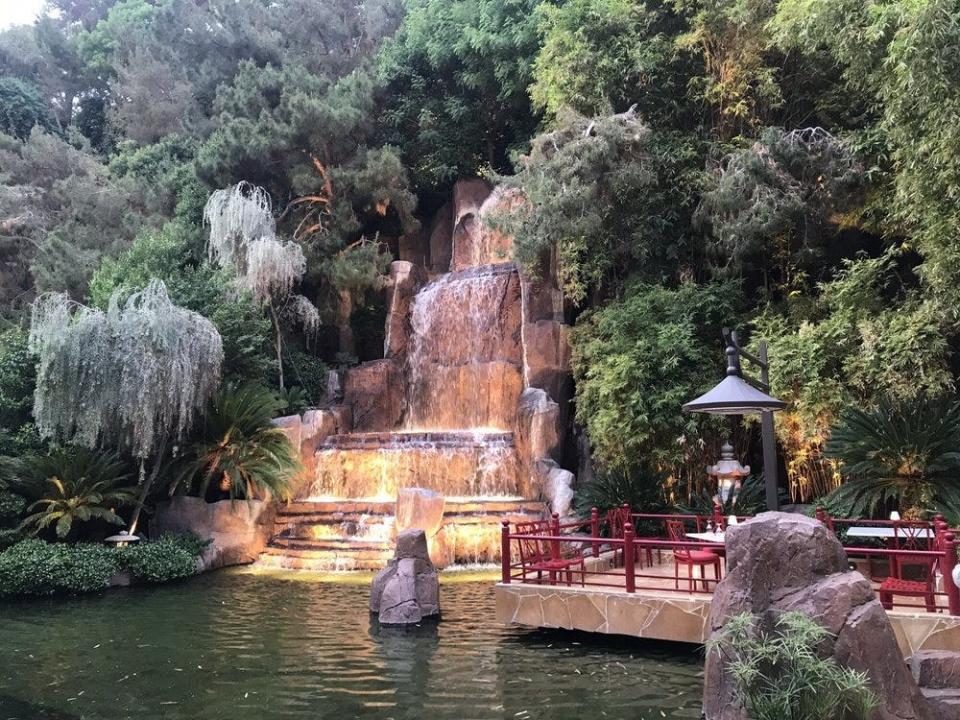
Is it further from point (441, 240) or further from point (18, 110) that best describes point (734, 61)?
point (18, 110)

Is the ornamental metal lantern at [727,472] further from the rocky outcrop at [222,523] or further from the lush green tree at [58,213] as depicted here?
the lush green tree at [58,213]

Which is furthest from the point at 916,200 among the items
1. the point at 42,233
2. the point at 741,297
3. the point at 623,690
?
the point at 42,233

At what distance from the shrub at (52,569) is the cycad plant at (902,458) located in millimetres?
11698

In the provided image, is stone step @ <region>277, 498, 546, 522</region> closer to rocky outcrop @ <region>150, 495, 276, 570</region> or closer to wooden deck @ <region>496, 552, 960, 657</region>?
rocky outcrop @ <region>150, 495, 276, 570</region>

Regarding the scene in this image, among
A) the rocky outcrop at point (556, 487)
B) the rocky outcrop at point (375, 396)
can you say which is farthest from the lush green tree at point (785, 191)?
the rocky outcrop at point (375, 396)

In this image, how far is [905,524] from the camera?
9023 millimetres

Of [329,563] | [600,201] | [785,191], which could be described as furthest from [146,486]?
[785,191]

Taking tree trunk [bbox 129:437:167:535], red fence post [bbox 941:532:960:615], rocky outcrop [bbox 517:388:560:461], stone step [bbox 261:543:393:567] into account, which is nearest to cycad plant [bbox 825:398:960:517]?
red fence post [bbox 941:532:960:615]

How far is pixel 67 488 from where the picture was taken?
14.0 m

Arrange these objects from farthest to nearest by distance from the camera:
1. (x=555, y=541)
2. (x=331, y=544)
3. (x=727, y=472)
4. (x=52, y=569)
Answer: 1. (x=331, y=544)
2. (x=52, y=569)
3. (x=727, y=472)
4. (x=555, y=541)

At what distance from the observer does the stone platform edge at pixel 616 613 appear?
805 centimetres

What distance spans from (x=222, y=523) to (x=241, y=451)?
1461mm

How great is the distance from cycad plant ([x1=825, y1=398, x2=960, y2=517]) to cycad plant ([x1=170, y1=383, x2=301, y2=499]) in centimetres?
1032

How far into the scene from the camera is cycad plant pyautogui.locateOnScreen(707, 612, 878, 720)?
187 inches
